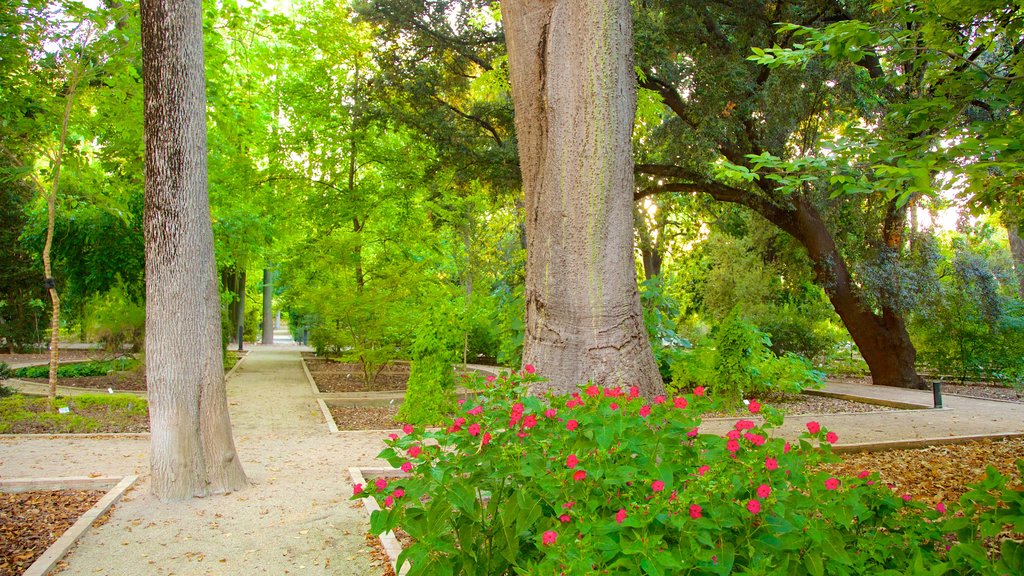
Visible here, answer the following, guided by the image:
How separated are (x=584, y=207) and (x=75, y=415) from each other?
805 centimetres

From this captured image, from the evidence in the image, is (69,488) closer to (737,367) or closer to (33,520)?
(33,520)

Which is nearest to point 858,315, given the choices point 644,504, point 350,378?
point 350,378

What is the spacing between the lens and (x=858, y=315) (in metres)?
14.0

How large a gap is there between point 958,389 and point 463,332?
12.3 m

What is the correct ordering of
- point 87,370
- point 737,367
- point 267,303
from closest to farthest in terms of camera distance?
point 737,367 < point 87,370 < point 267,303

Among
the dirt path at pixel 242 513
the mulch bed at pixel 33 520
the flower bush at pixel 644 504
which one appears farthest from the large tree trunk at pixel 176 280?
the flower bush at pixel 644 504

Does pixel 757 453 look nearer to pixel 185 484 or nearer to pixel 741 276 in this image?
pixel 185 484

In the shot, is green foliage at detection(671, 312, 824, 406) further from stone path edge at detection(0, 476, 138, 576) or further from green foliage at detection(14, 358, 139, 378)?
green foliage at detection(14, 358, 139, 378)

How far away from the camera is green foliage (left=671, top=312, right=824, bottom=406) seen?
406 inches

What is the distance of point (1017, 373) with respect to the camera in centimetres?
1527

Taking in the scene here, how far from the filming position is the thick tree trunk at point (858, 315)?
13547 mm

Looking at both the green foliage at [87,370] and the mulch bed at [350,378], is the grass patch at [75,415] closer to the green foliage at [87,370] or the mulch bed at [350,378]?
the mulch bed at [350,378]

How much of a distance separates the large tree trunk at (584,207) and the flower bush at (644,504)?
1641mm

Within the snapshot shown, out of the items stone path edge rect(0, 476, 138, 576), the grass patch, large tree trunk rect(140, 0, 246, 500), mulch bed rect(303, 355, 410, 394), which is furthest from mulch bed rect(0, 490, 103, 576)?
mulch bed rect(303, 355, 410, 394)
